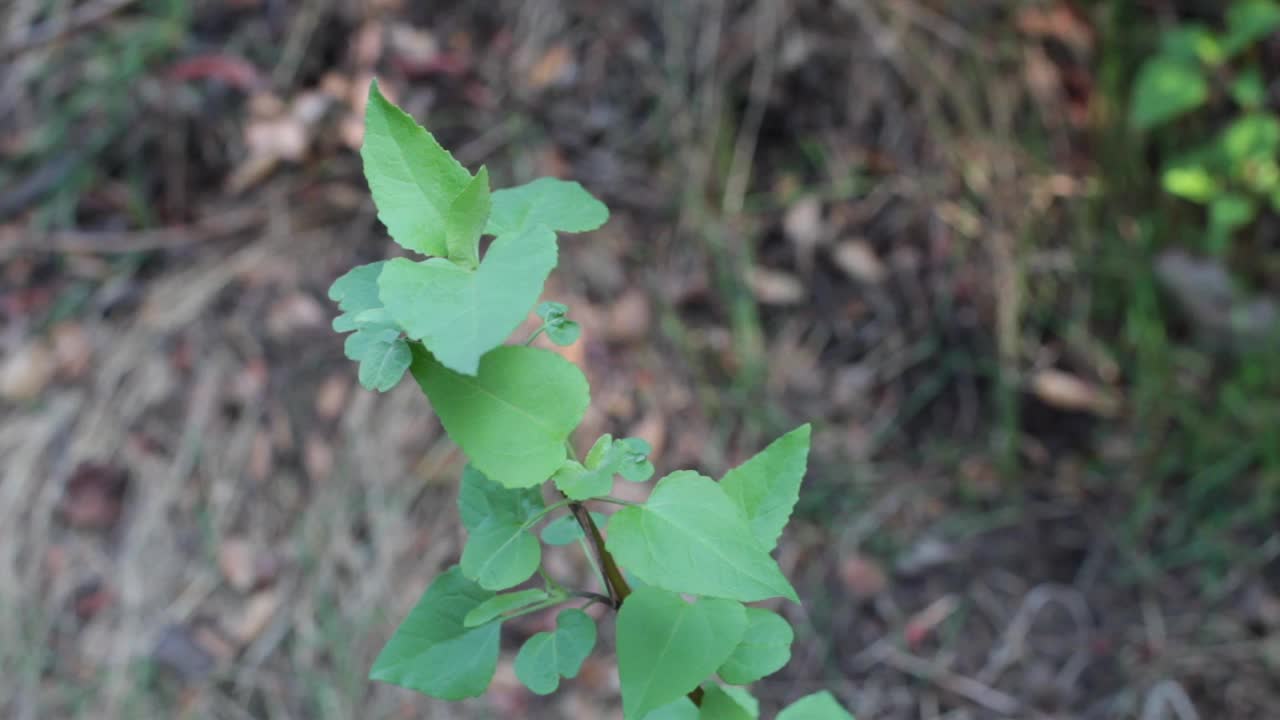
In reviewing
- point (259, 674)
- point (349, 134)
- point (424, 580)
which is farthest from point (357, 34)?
point (259, 674)

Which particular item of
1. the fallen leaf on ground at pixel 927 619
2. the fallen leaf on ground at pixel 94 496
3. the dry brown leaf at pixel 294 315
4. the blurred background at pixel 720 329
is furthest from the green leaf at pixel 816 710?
the fallen leaf on ground at pixel 94 496

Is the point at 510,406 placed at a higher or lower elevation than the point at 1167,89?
higher

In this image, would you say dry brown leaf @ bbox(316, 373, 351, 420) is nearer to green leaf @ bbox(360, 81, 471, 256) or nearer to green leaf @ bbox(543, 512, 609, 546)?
green leaf @ bbox(543, 512, 609, 546)

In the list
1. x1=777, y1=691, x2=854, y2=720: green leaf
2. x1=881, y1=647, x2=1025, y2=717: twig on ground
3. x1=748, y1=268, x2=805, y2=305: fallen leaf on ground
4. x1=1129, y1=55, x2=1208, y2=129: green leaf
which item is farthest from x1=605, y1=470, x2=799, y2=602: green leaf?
x1=1129, y1=55, x2=1208, y2=129: green leaf

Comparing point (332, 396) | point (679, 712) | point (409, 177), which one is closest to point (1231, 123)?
point (332, 396)

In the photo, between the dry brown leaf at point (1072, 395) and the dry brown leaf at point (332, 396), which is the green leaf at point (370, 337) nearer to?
the dry brown leaf at point (332, 396)

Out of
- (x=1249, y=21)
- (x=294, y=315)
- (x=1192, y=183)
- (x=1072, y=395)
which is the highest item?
(x=1249, y=21)

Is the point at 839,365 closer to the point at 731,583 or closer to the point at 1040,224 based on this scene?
the point at 1040,224

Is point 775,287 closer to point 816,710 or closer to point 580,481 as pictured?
point 816,710
